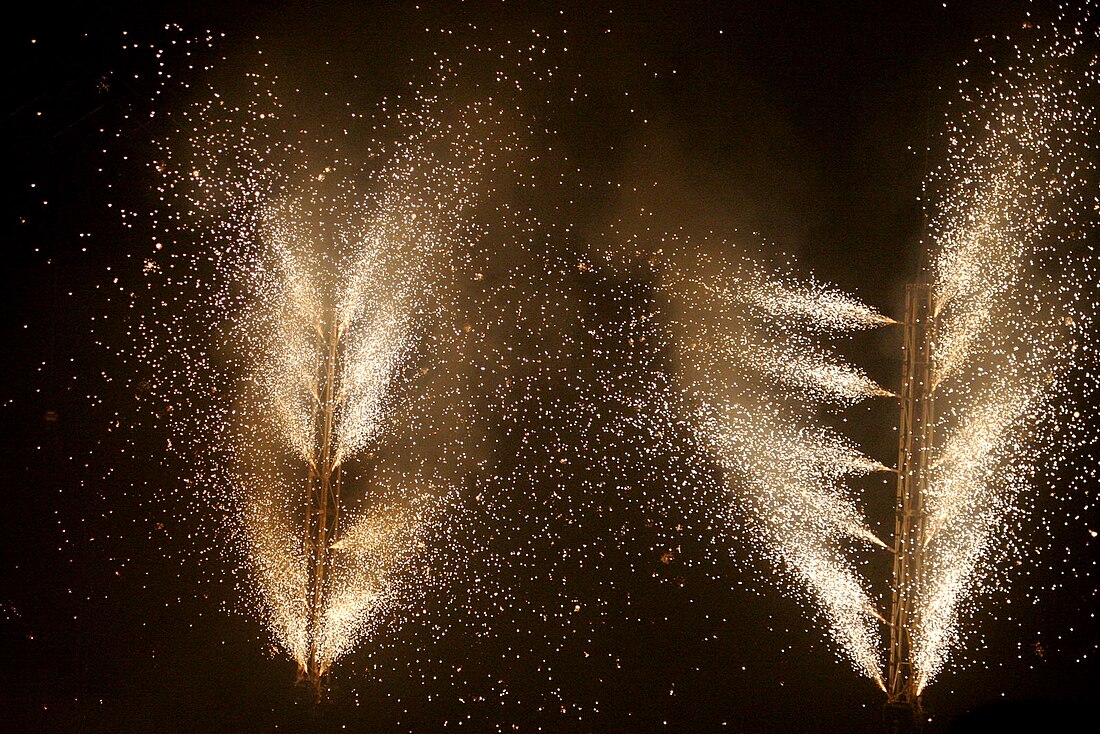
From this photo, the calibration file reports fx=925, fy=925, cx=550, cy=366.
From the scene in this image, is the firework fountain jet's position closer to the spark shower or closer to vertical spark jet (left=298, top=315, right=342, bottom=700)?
the spark shower

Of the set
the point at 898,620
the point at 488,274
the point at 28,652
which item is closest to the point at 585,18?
the point at 488,274

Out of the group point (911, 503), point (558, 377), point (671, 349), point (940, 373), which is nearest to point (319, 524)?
point (558, 377)

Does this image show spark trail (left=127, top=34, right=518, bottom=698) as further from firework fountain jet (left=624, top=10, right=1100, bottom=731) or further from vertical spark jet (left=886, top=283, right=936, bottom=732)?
vertical spark jet (left=886, top=283, right=936, bottom=732)

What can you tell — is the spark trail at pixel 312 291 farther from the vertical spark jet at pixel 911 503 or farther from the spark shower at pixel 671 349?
the vertical spark jet at pixel 911 503

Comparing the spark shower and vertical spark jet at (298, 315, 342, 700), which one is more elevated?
the spark shower

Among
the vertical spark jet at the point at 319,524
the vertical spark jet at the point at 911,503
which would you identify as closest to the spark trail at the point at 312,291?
the vertical spark jet at the point at 319,524

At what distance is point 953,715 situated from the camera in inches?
78.1

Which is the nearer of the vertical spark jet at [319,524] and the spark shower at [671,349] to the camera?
the spark shower at [671,349]

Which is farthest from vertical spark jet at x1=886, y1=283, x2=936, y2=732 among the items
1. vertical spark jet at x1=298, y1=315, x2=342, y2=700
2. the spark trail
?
vertical spark jet at x1=298, y1=315, x2=342, y2=700

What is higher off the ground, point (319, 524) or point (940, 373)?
point (940, 373)

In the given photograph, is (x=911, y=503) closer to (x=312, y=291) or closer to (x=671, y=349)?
(x=671, y=349)

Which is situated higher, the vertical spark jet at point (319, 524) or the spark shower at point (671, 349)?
the spark shower at point (671, 349)

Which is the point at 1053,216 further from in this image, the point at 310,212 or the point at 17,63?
the point at 17,63

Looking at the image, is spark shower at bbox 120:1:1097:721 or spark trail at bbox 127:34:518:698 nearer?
spark shower at bbox 120:1:1097:721
